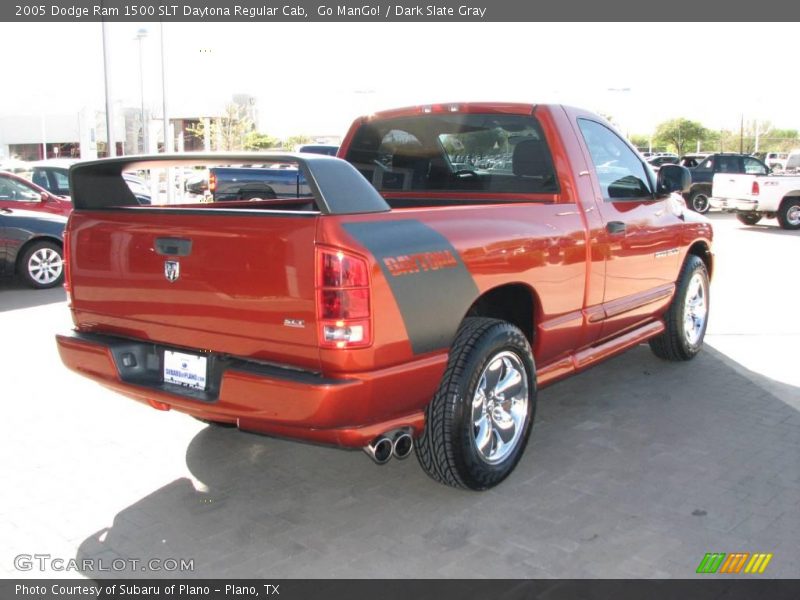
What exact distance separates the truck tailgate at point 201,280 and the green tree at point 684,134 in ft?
242

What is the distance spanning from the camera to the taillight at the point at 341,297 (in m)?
3.17

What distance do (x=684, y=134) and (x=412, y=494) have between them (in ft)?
249

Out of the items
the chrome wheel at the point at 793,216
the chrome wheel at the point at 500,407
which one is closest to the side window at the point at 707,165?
the chrome wheel at the point at 793,216

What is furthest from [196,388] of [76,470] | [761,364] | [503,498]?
[761,364]

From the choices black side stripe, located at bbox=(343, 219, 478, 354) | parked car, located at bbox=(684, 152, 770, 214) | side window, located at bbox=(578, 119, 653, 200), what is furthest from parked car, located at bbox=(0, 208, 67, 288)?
parked car, located at bbox=(684, 152, 770, 214)

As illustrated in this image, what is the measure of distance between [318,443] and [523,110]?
252cm

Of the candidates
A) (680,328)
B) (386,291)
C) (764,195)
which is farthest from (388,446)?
(764,195)

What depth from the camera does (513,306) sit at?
4539 millimetres

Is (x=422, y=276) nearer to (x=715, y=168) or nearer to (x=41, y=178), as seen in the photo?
(x=41, y=178)

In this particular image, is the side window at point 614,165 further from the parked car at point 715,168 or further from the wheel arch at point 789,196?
the parked car at point 715,168

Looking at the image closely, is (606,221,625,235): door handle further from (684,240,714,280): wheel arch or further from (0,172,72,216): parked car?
(0,172,72,216): parked car

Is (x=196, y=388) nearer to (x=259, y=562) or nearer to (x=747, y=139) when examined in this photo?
(x=259, y=562)

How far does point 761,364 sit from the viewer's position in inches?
257

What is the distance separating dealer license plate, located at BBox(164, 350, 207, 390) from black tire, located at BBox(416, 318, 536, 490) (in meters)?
1.10
